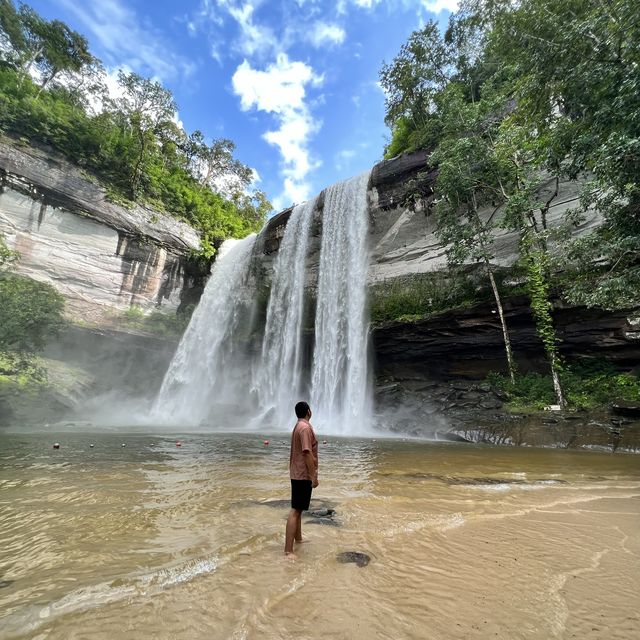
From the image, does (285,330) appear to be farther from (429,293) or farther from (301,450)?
(301,450)

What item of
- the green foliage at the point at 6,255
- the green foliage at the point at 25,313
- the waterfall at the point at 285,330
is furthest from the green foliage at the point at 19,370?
the waterfall at the point at 285,330

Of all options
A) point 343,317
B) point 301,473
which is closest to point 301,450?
point 301,473

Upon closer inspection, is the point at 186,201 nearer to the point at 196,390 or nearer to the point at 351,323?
the point at 196,390

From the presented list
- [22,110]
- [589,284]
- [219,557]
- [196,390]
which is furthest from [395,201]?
[22,110]

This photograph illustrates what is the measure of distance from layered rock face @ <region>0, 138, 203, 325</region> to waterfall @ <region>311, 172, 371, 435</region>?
1271 centimetres

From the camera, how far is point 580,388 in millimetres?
12758

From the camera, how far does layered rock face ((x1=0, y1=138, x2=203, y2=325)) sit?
70.7 feet

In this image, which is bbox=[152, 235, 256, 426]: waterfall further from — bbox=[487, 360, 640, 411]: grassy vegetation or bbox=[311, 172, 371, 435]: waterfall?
bbox=[487, 360, 640, 411]: grassy vegetation

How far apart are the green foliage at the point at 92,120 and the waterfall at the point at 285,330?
8284 millimetres

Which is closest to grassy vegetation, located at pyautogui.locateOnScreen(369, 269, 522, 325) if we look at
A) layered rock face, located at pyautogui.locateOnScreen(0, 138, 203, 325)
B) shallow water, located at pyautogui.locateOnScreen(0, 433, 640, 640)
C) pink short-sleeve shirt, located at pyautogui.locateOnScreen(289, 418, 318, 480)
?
shallow water, located at pyautogui.locateOnScreen(0, 433, 640, 640)

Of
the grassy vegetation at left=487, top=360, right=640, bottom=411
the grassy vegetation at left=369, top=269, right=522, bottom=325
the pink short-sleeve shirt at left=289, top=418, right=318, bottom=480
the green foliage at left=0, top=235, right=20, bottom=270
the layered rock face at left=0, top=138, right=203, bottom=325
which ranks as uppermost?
the layered rock face at left=0, top=138, right=203, bottom=325

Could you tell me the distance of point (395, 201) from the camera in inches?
779

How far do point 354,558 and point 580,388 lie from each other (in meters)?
13.1

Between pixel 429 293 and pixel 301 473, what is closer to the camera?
pixel 301 473
